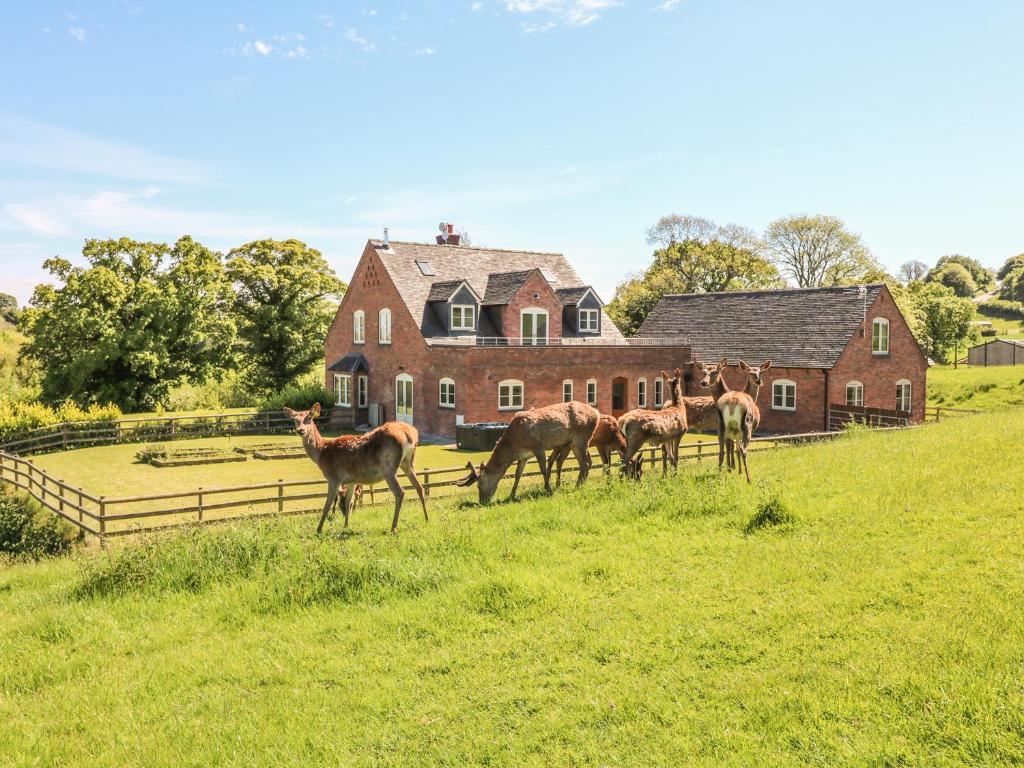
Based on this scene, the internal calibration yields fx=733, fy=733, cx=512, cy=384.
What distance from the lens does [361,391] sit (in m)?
40.3

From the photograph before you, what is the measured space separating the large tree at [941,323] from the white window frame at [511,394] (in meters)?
49.5

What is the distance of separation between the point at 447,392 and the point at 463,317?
4.39 metres

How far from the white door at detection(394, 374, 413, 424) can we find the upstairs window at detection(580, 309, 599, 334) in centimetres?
991

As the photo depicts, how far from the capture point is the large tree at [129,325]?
129 feet

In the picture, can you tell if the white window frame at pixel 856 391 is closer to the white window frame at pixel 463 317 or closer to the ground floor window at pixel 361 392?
the white window frame at pixel 463 317

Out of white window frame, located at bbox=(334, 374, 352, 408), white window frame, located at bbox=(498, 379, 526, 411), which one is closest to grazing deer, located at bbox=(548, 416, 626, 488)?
white window frame, located at bbox=(498, 379, 526, 411)

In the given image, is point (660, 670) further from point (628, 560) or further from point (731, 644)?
point (628, 560)

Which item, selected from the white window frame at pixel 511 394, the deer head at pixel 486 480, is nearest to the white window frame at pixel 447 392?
the white window frame at pixel 511 394

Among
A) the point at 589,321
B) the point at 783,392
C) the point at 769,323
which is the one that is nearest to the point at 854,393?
the point at 783,392

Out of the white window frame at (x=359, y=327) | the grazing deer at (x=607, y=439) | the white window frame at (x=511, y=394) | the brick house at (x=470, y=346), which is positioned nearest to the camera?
the grazing deer at (x=607, y=439)

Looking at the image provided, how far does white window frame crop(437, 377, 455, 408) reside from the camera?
33.7 metres

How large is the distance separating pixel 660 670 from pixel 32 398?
42.3 meters

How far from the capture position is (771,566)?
32.9ft

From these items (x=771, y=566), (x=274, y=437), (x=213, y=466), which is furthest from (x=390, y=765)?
(x=274, y=437)
